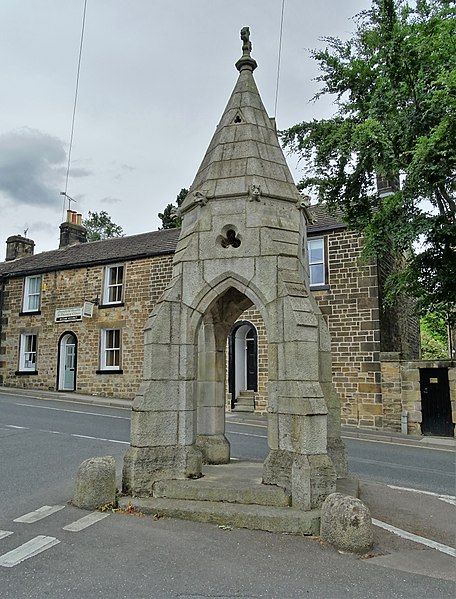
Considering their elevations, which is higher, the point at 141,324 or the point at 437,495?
the point at 141,324

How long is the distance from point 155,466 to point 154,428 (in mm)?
441

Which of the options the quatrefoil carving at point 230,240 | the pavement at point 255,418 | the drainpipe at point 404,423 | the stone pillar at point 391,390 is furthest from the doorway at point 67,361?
the quatrefoil carving at point 230,240

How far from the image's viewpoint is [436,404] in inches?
582

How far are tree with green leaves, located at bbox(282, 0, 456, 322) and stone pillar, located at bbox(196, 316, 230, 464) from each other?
594cm

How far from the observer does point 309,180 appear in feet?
45.4

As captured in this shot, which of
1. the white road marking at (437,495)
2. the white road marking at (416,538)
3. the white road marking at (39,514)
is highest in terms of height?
the white road marking at (39,514)

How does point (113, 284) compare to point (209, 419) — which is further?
point (113, 284)

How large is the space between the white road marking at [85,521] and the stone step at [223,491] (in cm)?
66

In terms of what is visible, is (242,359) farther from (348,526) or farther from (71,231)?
(348,526)

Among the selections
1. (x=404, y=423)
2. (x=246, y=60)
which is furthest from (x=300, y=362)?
(x=404, y=423)

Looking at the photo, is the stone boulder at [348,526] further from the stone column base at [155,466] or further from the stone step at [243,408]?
the stone step at [243,408]

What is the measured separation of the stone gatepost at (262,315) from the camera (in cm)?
554

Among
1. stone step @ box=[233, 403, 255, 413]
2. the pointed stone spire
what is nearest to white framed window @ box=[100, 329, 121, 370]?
stone step @ box=[233, 403, 255, 413]

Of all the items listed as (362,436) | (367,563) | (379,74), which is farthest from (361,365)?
(367,563)
